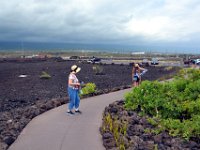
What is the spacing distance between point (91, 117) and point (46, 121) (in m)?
1.38

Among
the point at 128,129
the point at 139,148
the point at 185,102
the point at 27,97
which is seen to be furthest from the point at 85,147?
the point at 27,97

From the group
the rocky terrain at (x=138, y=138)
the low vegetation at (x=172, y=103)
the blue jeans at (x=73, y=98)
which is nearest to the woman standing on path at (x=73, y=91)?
the blue jeans at (x=73, y=98)

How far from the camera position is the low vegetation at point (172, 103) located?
38.7 ft

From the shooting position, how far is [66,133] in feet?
35.6

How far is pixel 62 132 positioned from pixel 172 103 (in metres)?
4.18

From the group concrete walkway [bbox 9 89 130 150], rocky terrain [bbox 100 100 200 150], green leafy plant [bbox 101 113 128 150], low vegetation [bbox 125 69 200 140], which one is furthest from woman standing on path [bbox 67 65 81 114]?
green leafy plant [bbox 101 113 128 150]

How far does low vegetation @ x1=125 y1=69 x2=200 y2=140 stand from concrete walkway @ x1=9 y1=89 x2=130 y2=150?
1394mm

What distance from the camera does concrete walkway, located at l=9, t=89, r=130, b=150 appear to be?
9656 millimetres

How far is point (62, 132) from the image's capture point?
10938mm

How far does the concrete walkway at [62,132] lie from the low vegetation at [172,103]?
1394mm

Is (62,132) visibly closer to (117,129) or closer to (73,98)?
(117,129)

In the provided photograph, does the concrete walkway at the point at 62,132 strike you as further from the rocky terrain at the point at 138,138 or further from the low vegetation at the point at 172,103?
the low vegetation at the point at 172,103

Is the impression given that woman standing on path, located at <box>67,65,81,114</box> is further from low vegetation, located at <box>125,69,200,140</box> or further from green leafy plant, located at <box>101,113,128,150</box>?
green leafy plant, located at <box>101,113,128,150</box>

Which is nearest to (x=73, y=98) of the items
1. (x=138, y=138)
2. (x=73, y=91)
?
(x=73, y=91)
